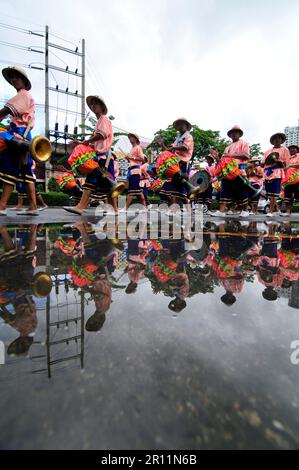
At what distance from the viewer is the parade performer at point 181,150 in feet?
19.6

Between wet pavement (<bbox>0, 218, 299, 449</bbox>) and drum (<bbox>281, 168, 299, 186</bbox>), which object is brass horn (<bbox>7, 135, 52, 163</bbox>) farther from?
drum (<bbox>281, 168, 299, 186</bbox>)

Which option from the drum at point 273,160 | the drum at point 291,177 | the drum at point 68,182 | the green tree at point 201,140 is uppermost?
the green tree at point 201,140

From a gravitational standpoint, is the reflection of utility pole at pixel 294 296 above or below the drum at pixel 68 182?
below

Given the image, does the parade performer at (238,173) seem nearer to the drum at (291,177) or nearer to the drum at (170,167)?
the drum at (170,167)

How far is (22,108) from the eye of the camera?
13.2 ft

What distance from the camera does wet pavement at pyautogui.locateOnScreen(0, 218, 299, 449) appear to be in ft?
1.41

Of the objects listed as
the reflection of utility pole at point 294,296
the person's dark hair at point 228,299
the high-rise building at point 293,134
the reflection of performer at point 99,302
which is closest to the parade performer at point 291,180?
the reflection of utility pole at point 294,296

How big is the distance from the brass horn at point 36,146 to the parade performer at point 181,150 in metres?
2.77

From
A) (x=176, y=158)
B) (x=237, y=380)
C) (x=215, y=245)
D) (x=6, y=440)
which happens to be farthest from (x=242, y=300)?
(x=176, y=158)

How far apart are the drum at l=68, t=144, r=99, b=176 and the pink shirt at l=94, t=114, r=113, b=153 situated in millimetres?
165

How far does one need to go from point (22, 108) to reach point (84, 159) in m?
1.30

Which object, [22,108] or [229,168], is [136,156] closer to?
[229,168]
